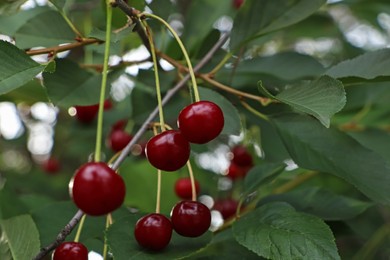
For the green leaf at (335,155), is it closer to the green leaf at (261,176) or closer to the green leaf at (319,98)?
the green leaf at (261,176)

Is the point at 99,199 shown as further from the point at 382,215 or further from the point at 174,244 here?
the point at 382,215

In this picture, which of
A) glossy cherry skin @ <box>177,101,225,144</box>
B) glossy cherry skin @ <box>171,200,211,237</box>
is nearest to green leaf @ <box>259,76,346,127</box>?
glossy cherry skin @ <box>177,101,225,144</box>

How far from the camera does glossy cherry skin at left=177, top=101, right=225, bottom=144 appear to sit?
0.86m

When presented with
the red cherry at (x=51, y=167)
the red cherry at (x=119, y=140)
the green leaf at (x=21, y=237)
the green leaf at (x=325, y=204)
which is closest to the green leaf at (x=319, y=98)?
the green leaf at (x=325, y=204)

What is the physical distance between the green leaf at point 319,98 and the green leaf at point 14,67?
388 mm

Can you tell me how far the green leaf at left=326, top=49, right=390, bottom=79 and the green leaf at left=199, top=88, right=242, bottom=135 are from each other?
0.20 meters

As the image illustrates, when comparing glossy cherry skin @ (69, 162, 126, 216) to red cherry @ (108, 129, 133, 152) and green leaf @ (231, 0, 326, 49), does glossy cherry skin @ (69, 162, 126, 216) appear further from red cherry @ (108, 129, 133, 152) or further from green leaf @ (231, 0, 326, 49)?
red cherry @ (108, 129, 133, 152)

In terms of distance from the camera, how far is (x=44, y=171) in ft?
8.89

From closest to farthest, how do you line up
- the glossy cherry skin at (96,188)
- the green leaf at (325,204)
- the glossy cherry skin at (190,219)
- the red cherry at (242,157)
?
the glossy cherry skin at (96,188)
the glossy cherry skin at (190,219)
the green leaf at (325,204)
the red cherry at (242,157)

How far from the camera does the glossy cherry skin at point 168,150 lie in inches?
34.0

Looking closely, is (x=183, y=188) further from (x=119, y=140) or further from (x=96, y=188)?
(x=96, y=188)

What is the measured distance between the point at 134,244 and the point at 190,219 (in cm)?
10

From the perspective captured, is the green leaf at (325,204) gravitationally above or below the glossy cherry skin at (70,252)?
below

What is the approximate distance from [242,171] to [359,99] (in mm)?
481
